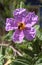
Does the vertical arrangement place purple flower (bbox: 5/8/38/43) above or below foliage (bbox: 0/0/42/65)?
above

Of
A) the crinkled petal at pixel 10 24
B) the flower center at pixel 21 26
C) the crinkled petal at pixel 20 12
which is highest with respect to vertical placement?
the crinkled petal at pixel 20 12

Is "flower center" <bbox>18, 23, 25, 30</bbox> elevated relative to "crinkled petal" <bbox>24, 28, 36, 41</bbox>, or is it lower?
elevated

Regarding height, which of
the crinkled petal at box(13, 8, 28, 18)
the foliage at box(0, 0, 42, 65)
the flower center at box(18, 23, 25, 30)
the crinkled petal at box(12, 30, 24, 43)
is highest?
Result: the crinkled petal at box(13, 8, 28, 18)

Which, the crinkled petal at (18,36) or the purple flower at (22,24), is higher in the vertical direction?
the purple flower at (22,24)

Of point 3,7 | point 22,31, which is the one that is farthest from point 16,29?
point 3,7

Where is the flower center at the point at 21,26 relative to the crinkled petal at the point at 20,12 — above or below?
below
